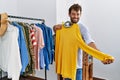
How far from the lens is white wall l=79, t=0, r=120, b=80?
3508 mm

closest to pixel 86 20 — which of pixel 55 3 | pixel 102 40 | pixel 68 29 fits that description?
pixel 102 40

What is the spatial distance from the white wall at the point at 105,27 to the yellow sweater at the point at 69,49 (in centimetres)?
172

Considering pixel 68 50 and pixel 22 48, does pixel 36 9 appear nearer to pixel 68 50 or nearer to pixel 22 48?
pixel 22 48

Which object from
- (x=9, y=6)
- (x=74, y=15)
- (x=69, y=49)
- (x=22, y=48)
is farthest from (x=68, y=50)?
(x=9, y=6)

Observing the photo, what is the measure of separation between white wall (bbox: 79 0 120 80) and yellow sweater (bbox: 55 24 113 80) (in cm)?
172

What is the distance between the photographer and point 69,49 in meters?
2.02

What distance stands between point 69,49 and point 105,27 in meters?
1.84

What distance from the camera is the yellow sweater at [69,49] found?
6.33 feet

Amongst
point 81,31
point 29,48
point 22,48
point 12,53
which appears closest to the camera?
point 81,31

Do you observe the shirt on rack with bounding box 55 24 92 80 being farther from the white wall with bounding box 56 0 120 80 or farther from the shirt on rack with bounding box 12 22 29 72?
the white wall with bounding box 56 0 120 80

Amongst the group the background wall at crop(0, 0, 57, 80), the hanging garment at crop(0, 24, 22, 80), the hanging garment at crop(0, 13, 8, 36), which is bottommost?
the hanging garment at crop(0, 24, 22, 80)

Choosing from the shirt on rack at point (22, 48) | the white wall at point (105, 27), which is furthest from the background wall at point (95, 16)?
the shirt on rack at point (22, 48)

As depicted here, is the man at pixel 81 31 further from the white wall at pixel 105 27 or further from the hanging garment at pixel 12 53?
the white wall at pixel 105 27

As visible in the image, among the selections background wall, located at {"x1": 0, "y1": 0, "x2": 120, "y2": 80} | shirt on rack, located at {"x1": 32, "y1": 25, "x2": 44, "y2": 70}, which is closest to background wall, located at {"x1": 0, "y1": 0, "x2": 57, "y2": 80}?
background wall, located at {"x1": 0, "y1": 0, "x2": 120, "y2": 80}
